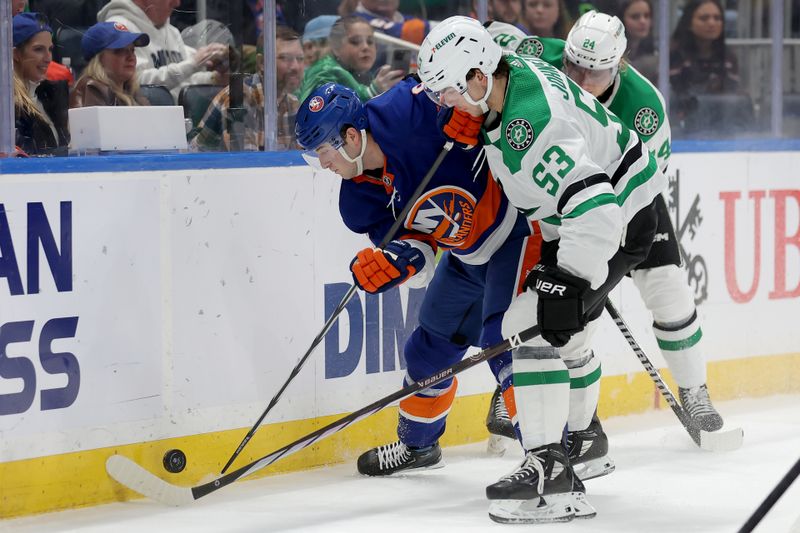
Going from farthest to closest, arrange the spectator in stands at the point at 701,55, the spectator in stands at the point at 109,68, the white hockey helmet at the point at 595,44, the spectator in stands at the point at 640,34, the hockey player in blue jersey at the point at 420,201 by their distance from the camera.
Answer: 1. the spectator in stands at the point at 701,55
2. the spectator in stands at the point at 640,34
3. the white hockey helmet at the point at 595,44
4. the spectator in stands at the point at 109,68
5. the hockey player in blue jersey at the point at 420,201

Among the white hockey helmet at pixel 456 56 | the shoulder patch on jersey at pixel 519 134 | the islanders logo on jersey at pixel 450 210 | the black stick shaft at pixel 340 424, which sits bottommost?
the black stick shaft at pixel 340 424

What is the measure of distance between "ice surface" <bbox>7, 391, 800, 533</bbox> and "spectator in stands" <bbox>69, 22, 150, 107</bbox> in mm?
1068

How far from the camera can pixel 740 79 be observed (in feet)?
17.2

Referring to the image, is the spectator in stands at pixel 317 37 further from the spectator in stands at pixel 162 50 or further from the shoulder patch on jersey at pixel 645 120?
the shoulder patch on jersey at pixel 645 120

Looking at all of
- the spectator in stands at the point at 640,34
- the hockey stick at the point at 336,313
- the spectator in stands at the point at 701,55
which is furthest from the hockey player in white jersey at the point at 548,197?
the spectator in stands at the point at 701,55

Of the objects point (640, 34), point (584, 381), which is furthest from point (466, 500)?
point (640, 34)

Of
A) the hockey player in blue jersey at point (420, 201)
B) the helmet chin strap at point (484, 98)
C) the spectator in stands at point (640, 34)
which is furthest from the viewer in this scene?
the spectator in stands at point (640, 34)

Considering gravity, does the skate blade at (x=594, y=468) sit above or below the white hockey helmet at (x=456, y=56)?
below

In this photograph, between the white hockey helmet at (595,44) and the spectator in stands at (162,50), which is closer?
the spectator in stands at (162,50)

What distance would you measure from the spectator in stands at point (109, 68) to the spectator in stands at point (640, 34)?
1.93m

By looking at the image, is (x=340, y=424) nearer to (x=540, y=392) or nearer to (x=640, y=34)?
(x=540, y=392)

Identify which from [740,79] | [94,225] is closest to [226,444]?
[94,225]

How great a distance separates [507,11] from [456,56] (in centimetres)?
156

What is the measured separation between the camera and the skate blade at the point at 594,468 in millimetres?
3670
